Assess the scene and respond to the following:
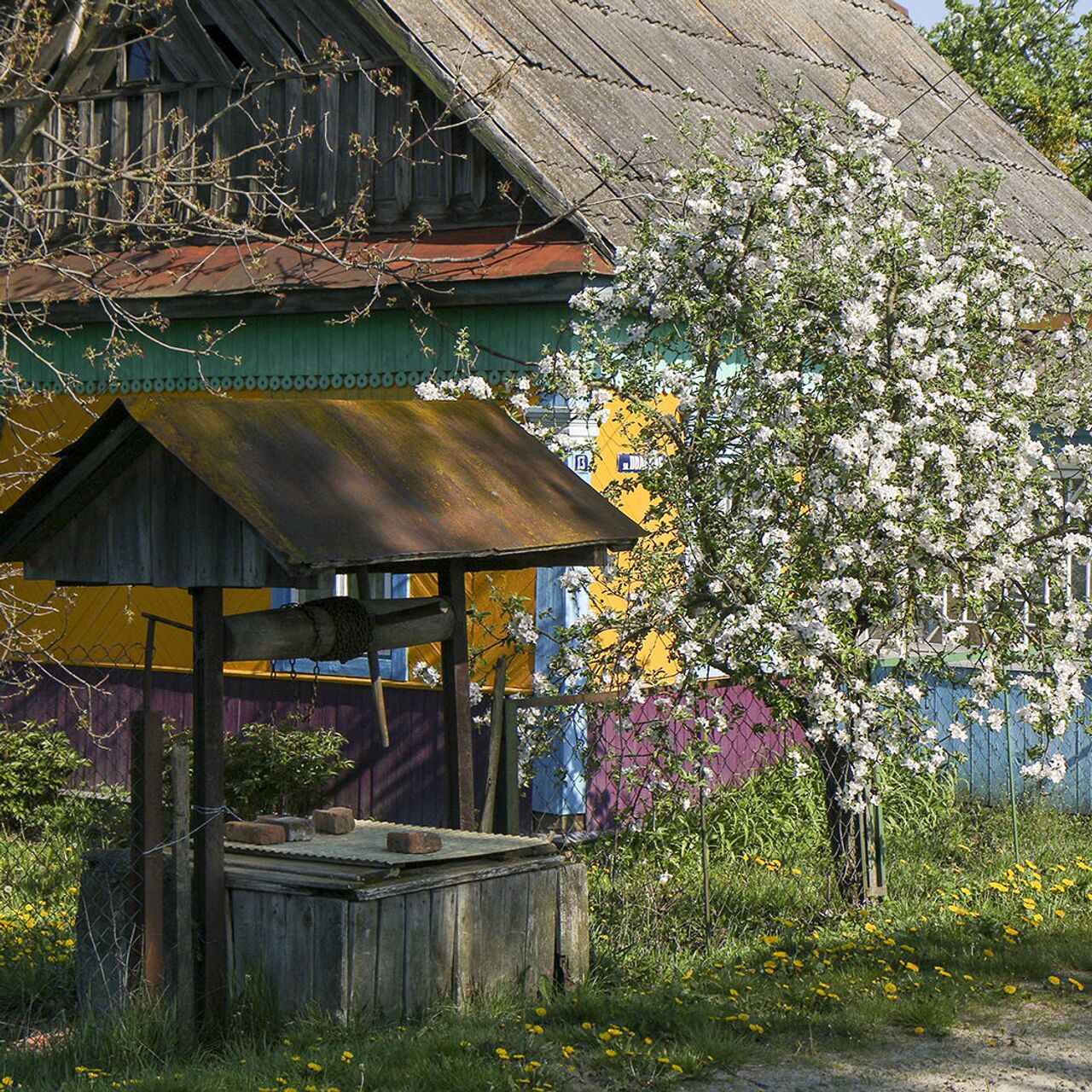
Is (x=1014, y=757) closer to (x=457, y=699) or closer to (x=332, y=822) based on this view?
(x=457, y=699)

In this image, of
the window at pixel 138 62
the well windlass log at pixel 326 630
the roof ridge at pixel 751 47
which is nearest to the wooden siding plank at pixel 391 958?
the well windlass log at pixel 326 630

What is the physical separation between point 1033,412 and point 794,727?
390 centimetres

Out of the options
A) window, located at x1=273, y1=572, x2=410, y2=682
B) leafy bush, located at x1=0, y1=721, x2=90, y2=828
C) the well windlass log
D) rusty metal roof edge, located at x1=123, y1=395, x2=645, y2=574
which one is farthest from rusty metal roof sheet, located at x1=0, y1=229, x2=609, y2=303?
leafy bush, located at x1=0, y1=721, x2=90, y2=828

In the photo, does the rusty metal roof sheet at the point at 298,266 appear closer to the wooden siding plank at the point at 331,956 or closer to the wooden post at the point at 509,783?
the wooden post at the point at 509,783

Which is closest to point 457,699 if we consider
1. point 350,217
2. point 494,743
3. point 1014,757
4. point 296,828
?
point 494,743

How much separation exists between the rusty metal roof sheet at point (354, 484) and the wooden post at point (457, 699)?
34cm

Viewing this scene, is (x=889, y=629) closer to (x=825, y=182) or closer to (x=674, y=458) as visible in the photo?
(x=674, y=458)

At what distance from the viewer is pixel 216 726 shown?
6.52m

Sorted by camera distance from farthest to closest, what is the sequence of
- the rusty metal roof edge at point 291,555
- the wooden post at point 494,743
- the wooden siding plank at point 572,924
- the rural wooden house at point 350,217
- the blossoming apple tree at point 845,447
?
the rural wooden house at point 350,217 → the wooden post at point 494,743 → the blossoming apple tree at point 845,447 → the wooden siding plank at point 572,924 → the rusty metal roof edge at point 291,555

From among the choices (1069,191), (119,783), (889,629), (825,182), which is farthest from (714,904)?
(1069,191)

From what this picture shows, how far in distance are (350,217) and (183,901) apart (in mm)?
6512

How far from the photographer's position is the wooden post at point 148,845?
21.5 ft

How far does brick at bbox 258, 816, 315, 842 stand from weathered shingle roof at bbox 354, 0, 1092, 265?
428 centimetres

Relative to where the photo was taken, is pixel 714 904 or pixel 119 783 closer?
pixel 714 904
